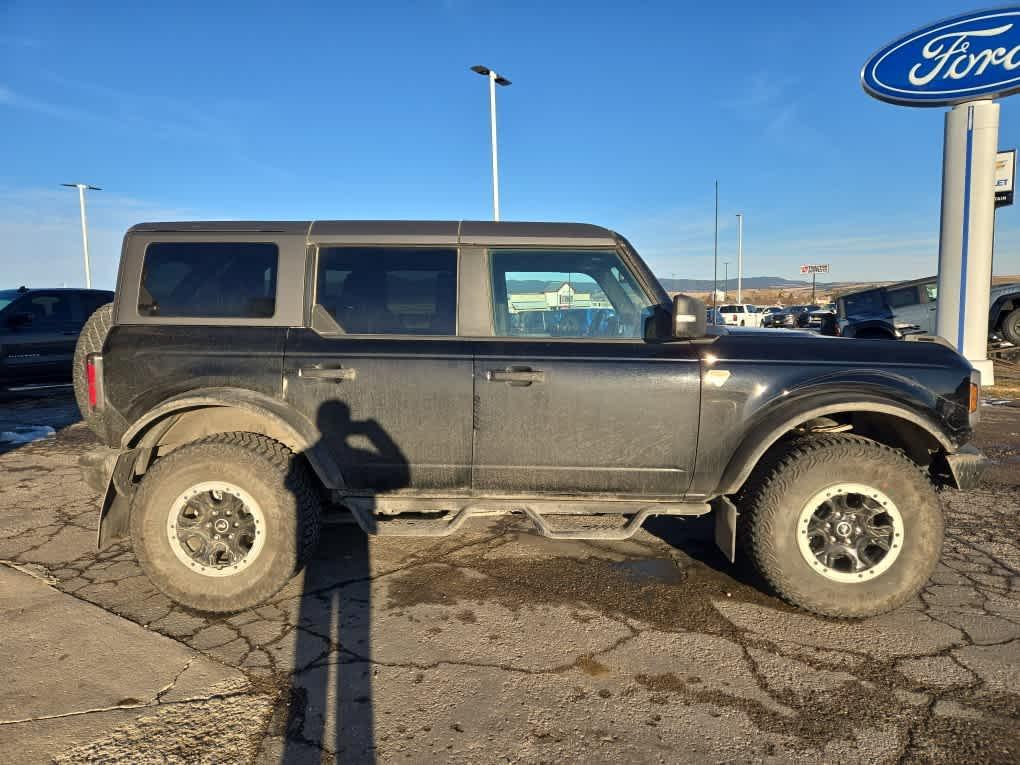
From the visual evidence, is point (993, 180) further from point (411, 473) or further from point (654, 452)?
point (411, 473)

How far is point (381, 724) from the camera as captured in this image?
2.32 m

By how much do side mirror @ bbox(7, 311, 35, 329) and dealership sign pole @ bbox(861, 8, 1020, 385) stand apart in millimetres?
14486

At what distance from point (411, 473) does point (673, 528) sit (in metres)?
2.26

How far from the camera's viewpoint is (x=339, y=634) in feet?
9.78

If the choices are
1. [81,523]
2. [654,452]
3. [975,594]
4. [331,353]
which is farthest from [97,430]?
[975,594]

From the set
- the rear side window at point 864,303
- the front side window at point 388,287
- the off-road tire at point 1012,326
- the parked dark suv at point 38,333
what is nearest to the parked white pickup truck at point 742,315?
the rear side window at point 864,303

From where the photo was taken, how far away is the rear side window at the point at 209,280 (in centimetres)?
334

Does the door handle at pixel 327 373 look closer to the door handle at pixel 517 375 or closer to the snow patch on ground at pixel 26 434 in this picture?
the door handle at pixel 517 375

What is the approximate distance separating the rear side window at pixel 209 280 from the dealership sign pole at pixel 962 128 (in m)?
11.6

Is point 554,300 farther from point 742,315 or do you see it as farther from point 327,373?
point 742,315

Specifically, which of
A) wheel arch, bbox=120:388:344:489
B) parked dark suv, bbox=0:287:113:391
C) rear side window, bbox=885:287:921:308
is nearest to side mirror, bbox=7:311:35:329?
parked dark suv, bbox=0:287:113:391

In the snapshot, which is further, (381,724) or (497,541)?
Answer: (497,541)

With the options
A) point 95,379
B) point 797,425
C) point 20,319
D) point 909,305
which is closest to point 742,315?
point 909,305

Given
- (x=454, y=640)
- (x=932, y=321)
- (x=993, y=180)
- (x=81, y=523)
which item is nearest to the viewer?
(x=454, y=640)
